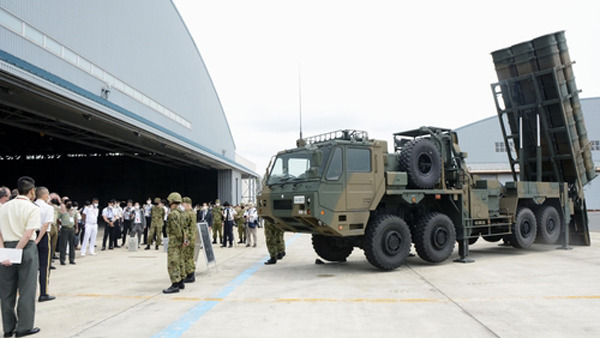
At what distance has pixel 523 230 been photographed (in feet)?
37.2

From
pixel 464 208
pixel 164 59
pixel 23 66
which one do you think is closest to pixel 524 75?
pixel 464 208

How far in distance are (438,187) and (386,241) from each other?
2.06m

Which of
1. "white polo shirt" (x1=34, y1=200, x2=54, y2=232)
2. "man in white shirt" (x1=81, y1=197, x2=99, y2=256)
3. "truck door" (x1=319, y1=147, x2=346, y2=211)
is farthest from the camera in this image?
"man in white shirt" (x1=81, y1=197, x2=99, y2=256)

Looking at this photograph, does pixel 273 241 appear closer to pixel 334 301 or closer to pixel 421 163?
pixel 421 163

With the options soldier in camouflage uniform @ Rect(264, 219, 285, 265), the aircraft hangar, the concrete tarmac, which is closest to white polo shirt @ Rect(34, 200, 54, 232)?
the concrete tarmac

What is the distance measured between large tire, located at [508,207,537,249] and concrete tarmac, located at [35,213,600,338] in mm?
944

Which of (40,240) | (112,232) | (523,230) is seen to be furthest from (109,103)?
(523,230)

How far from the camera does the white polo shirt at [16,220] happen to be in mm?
4848

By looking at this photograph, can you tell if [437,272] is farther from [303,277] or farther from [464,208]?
[303,277]

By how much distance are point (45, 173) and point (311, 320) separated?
39998 millimetres

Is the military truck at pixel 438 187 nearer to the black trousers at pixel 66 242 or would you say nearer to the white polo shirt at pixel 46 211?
the white polo shirt at pixel 46 211

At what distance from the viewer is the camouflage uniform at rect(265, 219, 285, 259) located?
10.4 meters

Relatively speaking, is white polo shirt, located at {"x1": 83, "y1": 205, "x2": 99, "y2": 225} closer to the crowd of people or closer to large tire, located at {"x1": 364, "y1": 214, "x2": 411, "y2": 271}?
the crowd of people

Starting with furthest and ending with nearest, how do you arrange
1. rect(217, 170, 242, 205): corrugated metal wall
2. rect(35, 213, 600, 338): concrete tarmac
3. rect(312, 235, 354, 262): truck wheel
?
rect(217, 170, 242, 205): corrugated metal wall, rect(312, 235, 354, 262): truck wheel, rect(35, 213, 600, 338): concrete tarmac
